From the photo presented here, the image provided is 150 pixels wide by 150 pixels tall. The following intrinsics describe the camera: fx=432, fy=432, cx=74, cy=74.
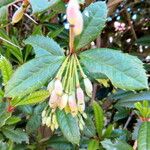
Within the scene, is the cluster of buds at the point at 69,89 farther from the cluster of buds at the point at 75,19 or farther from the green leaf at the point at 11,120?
the green leaf at the point at 11,120

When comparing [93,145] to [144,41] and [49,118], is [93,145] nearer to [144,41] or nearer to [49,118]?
[49,118]

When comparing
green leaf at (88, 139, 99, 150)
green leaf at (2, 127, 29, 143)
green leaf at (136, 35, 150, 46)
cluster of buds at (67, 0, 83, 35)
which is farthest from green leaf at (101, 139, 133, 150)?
green leaf at (136, 35, 150, 46)

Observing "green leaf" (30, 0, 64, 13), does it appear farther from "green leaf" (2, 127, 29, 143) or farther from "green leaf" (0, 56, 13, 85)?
"green leaf" (2, 127, 29, 143)

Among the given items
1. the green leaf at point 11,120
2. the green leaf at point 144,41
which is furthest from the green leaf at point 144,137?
the green leaf at point 144,41

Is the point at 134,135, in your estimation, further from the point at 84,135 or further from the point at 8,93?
the point at 8,93

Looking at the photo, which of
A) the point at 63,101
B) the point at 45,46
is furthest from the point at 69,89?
the point at 45,46
